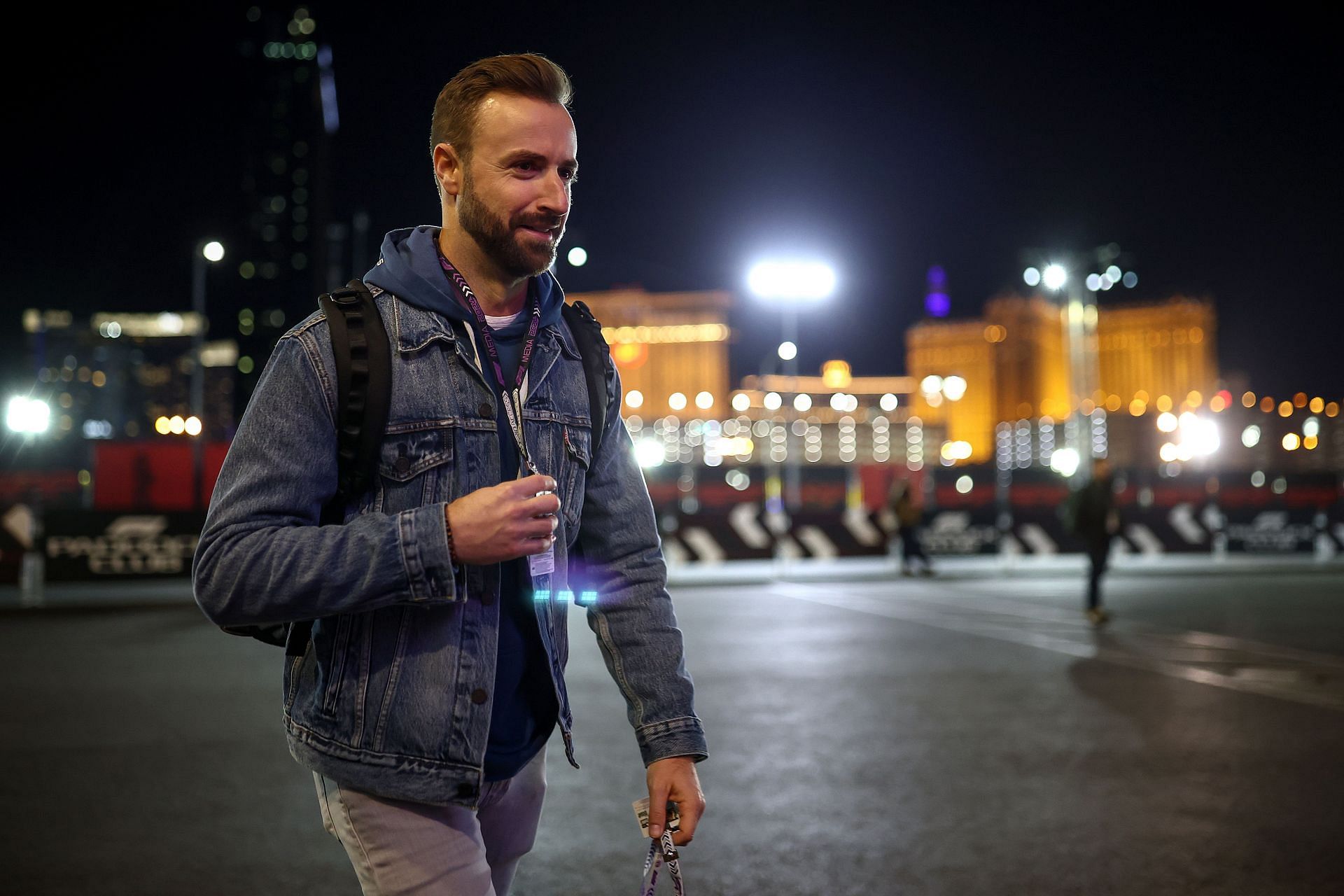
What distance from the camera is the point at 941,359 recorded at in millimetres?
166000

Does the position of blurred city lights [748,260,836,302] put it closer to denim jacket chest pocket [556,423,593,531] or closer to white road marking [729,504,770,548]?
white road marking [729,504,770,548]

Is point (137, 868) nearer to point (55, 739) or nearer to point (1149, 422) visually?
point (55, 739)

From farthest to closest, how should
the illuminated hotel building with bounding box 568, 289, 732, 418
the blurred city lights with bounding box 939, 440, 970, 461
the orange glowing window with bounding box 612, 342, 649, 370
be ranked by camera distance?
the blurred city lights with bounding box 939, 440, 970, 461 < the illuminated hotel building with bounding box 568, 289, 732, 418 < the orange glowing window with bounding box 612, 342, 649, 370

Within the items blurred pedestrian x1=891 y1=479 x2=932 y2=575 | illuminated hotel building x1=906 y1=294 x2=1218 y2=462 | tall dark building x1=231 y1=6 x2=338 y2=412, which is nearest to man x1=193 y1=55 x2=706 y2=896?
blurred pedestrian x1=891 y1=479 x2=932 y2=575

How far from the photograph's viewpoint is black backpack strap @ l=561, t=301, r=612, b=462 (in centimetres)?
223

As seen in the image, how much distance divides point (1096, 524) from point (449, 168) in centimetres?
1301

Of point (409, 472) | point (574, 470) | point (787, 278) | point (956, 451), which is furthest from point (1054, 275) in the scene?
point (956, 451)

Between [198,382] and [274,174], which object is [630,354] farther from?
[198,382]

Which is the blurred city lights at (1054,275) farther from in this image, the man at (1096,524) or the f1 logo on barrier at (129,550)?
the f1 logo on barrier at (129,550)

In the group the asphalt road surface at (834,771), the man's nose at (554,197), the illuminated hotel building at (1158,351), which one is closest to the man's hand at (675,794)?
the man's nose at (554,197)

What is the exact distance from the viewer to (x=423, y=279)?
80.0 inches

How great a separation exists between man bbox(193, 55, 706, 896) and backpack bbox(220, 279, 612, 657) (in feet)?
0.07

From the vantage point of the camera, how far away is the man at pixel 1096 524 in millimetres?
13352

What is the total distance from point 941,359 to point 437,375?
169 meters
